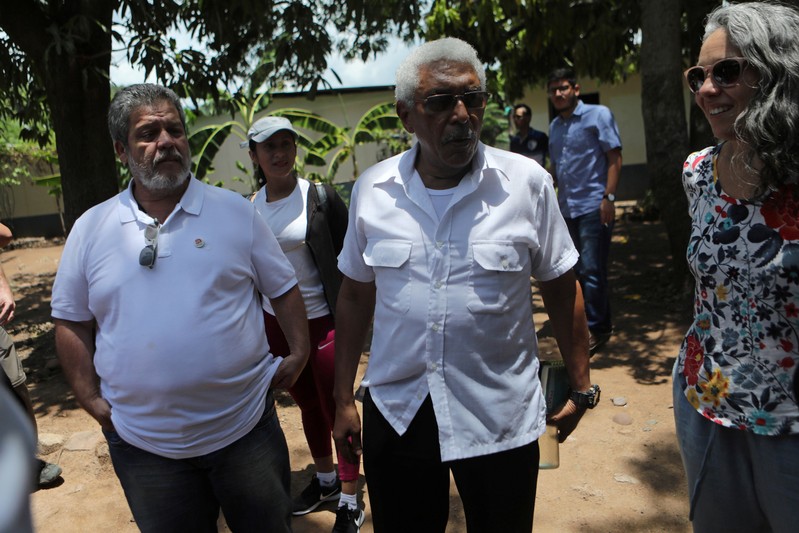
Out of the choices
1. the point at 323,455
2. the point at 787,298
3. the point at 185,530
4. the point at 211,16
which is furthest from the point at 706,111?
the point at 211,16

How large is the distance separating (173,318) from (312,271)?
1.38 metres

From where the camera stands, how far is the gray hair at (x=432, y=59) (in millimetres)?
2223

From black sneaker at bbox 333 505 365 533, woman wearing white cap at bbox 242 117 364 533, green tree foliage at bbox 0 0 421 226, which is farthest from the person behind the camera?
green tree foliage at bbox 0 0 421 226

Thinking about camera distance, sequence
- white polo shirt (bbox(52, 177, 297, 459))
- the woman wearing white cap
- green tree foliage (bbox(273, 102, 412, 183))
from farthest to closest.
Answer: green tree foliage (bbox(273, 102, 412, 183))
the woman wearing white cap
white polo shirt (bbox(52, 177, 297, 459))

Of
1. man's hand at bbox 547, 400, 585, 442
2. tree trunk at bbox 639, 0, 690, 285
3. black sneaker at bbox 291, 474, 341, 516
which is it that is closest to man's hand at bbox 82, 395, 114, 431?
man's hand at bbox 547, 400, 585, 442

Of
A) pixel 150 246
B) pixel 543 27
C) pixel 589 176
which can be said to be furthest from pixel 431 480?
pixel 543 27

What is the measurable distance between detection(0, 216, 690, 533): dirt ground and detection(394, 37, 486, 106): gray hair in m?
2.23

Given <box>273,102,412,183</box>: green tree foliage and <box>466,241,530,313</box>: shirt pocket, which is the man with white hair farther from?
<box>273,102,412,183</box>: green tree foliage

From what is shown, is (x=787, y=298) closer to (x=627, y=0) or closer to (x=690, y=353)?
(x=690, y=353)

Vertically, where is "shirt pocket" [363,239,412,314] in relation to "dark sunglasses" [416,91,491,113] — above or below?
below

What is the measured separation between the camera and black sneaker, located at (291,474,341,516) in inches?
150

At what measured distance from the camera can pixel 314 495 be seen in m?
3.85

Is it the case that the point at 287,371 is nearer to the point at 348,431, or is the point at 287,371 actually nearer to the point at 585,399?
the point at 348,431

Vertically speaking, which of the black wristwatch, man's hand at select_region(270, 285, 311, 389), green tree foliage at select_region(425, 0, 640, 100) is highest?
green tree foliage at select_region(425, 0, 640, 100)
